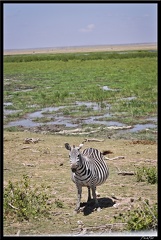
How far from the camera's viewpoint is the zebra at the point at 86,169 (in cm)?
454

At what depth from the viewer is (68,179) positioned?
6062 mm

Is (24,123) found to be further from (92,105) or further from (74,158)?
(74,158)

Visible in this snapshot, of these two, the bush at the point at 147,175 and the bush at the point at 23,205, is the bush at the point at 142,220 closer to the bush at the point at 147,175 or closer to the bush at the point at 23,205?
the bush at the point at 23,205

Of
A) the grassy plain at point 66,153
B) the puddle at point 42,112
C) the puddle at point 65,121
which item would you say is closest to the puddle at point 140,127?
the puddle at point 65,121

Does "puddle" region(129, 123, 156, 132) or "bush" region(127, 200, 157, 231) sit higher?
"puddle" region(129, 123, 156, 132)

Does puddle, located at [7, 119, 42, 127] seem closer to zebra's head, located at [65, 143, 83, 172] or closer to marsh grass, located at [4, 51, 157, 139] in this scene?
marsh grass, located at [4, 51, 157, 139]

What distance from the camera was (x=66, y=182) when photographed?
19.5ft

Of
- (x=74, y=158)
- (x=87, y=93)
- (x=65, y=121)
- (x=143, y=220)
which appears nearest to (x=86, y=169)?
(x=74, y=158)

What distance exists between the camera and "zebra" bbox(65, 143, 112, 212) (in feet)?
14.9

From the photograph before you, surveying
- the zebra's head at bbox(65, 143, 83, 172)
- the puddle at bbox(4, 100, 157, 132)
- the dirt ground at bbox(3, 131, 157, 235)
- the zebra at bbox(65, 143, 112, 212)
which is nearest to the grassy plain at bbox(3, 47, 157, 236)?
the dirt ground at bbox(3, 131, 157, 235)

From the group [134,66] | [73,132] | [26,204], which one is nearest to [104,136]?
[73,132]

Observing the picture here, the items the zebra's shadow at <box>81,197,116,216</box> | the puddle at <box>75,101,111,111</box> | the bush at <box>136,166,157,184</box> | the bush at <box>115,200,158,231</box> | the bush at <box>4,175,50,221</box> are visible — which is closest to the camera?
the bush at <box>115,200,158,231</box>

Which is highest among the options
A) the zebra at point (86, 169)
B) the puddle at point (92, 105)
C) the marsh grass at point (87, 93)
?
the marsh grass at point (87, 93)

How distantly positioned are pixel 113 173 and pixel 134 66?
1196 cm
